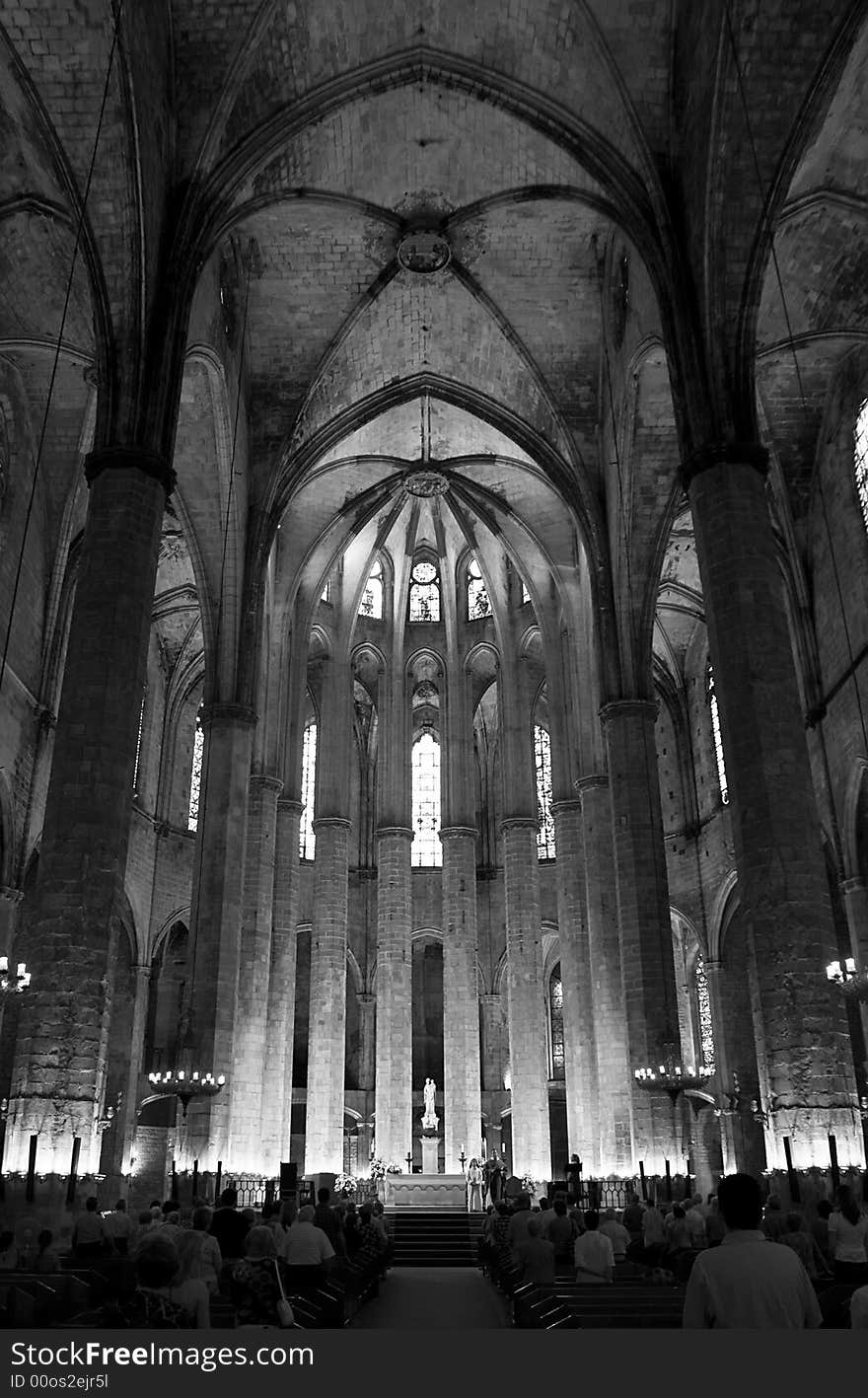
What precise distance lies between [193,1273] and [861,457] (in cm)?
2077

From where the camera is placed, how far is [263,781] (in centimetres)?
2842

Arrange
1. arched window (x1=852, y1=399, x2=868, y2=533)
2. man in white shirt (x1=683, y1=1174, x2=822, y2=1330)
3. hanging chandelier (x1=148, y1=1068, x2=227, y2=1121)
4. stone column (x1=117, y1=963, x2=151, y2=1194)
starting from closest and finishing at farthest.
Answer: man in white shirt (x1=683, y1=1174, x2=822, y2=1330) < hanging chandelier (x1=148, y1=1068, x2=227, y2=1121) < arched window (x1=852, y1=399, x2=868, y2=533) < stone column (x1=117, y1=963, x2=151, y2=1194)

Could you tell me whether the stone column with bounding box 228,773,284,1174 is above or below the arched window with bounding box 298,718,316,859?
below

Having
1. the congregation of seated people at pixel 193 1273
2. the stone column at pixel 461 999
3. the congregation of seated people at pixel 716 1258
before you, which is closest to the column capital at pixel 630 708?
the congregation of seated people at pixel 716 1258

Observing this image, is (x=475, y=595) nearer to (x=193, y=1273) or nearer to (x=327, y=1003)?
(x=327, y=1003)

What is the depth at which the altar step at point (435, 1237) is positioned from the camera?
73.5 feet

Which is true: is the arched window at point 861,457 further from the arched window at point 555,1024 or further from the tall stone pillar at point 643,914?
the arched window at point 555,1024

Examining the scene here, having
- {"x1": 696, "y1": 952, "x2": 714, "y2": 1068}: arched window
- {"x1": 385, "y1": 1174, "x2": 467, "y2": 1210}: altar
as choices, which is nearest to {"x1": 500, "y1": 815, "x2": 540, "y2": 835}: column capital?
{"x1": 696, "y1": 952, "x2": 714, "y2": 1068}: arched window

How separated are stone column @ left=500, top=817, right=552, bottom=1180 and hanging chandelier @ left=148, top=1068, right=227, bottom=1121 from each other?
37.4ft

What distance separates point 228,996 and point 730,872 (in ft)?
47.1

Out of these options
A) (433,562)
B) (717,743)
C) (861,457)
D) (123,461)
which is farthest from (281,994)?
(861,457)

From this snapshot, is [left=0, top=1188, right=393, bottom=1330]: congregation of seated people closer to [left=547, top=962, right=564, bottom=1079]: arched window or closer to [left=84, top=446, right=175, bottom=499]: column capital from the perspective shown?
[left=84, top=446, right=175, bottom=499]: column capital

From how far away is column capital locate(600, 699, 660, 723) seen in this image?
23.9m

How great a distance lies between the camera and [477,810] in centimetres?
4047
